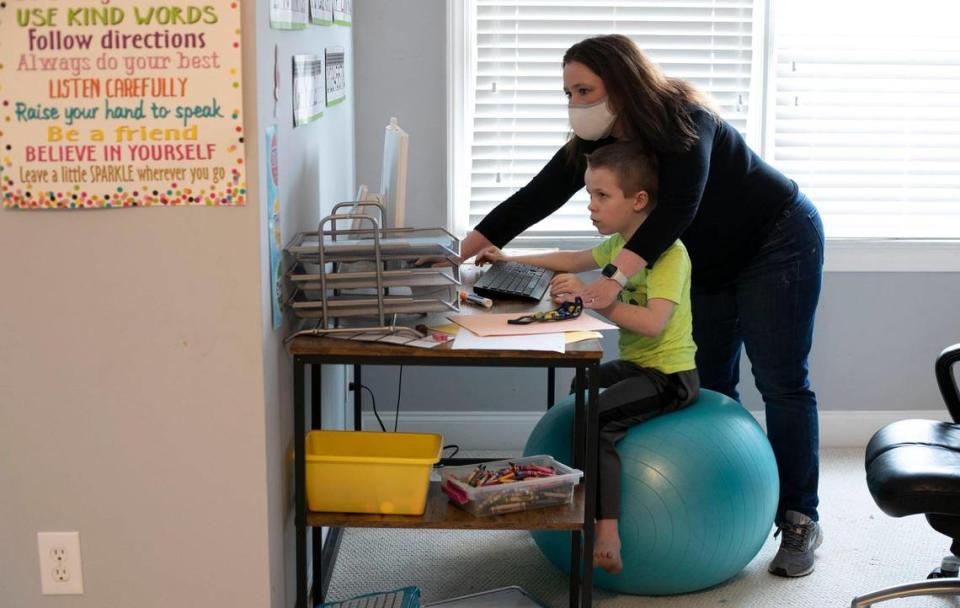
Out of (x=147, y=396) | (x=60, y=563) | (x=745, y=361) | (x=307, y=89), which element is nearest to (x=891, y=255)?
(x=745, y=361)

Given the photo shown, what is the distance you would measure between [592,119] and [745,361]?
4.72ft

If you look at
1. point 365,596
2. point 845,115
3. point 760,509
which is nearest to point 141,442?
point 365,596

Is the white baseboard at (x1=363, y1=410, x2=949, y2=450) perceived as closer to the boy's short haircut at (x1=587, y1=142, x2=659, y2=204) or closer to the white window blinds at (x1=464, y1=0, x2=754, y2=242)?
the white window blinds at (x1=464, y1=0, x2=754, y2=242)

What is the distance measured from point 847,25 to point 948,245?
785 millimetres

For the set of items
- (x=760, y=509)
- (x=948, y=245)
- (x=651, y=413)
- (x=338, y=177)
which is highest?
(x=338, y=177)

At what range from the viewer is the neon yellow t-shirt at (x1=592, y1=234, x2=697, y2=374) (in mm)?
2484

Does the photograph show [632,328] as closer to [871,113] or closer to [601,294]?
[601,294]

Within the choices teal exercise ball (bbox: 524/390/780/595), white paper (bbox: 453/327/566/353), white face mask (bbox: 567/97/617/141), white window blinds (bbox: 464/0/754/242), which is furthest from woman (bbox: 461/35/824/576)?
white window blinds (bbox: 464/0/754/242)

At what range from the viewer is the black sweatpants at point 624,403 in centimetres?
245

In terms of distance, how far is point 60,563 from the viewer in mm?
2150

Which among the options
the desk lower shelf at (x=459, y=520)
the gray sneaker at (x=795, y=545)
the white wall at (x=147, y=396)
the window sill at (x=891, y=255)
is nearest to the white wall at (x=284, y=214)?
the white wall at (x=147, y=396)

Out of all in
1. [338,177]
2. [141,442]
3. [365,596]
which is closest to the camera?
[141,442]

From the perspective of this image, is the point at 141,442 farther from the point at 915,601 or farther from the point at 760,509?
the point at 915,601

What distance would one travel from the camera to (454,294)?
7.76 ft
